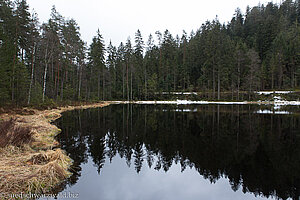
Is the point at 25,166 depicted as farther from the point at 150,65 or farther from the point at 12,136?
the point at 150,65

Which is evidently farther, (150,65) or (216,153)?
(150,65)

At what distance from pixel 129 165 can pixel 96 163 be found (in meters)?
1.42

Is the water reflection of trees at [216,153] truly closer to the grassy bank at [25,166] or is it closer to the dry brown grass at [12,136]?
the grassy bank at [25,166]

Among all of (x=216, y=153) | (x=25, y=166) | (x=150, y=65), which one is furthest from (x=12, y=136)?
(x=150, y=65)

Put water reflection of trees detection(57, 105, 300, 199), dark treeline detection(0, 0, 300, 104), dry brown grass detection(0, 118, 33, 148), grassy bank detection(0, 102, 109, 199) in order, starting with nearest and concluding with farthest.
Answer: grassy bank detection(0, 102, 109, 199)
water reflection of trees detection(57, 105, 300, 199)
dry brown grass detection(0, 118, 33, 148)
dark treeline detection(0, 0, 300, 104)

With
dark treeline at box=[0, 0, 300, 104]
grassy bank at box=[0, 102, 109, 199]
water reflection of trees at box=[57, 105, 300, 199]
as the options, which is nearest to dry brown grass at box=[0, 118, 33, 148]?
grassy bank at box=[0, 102, 109, 199]

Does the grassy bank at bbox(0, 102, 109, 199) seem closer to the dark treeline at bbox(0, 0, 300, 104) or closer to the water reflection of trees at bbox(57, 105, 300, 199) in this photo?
the water reflection of trees at bbox(57, 105, 300, 199)

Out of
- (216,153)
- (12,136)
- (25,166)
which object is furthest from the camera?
(216,153)

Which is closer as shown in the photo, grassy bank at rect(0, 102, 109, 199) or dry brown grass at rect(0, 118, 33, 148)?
grassy bank at rect(0, 102, 109, 199)

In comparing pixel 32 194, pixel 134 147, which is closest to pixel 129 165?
pixel 134 147

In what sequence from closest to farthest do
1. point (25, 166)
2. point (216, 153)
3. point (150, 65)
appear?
1. point (25, 166)
2. point (216, 153)
3. point (150, 65)

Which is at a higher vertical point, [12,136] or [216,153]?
[12,136]

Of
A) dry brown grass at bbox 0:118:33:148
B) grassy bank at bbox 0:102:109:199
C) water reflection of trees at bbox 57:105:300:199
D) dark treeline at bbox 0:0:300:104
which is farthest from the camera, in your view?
dark treeline at bbox 0:0:300:104

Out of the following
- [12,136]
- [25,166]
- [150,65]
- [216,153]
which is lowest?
[216,153]
